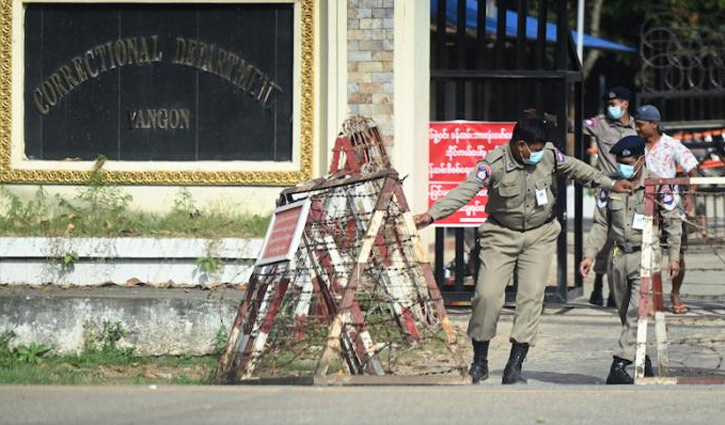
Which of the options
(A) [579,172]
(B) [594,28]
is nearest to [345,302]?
(A) [579,172]

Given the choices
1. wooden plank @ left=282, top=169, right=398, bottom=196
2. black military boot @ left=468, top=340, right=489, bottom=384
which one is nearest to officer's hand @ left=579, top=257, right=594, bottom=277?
black military boot @ left=468, top=340, right=489, bottom=384

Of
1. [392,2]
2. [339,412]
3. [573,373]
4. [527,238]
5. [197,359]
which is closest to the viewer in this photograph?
[339,412]

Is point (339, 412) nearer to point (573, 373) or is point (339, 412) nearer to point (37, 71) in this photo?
point (573, 373)

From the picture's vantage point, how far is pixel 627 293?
9836mm

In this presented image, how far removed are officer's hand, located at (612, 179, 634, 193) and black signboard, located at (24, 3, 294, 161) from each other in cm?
412

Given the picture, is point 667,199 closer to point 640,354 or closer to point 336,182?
point 640,354

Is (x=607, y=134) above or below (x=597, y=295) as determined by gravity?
above

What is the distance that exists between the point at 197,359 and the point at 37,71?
336cm

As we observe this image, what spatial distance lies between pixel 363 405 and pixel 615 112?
5.46 m

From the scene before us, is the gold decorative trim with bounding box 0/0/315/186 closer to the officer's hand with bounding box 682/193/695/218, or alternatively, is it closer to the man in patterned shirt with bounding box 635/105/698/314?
the man in patterned shirt with bounding box 635/105/698/314

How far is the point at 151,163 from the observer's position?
13.4m

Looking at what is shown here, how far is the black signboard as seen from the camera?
43.5 feet

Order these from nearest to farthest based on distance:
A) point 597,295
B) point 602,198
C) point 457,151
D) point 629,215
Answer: point 629,215 → point 602,198 → point 457,151 → point 597,295

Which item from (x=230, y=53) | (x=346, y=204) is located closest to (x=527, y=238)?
(x=346, y=204)
